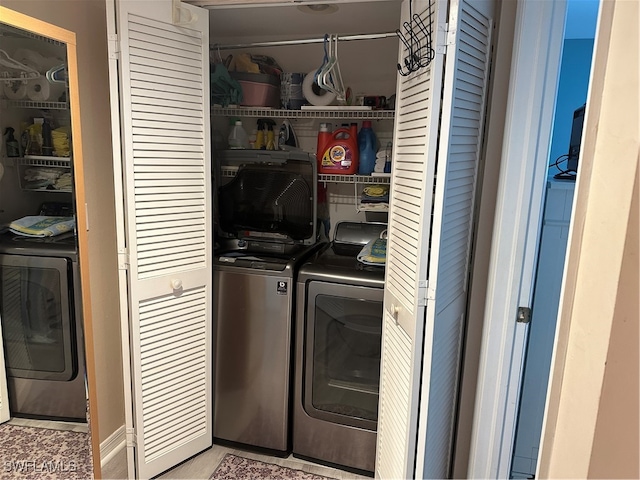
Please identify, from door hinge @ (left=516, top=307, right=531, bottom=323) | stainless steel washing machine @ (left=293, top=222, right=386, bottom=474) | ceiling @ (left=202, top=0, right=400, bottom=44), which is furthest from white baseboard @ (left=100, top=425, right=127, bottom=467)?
ceiling @ (left=202, top=0, right=400, bottom=44)

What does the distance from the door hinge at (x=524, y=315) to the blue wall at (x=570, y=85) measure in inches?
55.8

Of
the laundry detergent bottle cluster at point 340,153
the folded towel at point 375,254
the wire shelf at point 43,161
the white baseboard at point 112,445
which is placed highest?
the laundry detergent bottle cluster at point 340,153

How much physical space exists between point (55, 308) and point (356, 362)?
50.0 inches

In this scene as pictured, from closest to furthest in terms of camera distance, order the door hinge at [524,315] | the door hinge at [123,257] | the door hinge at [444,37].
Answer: the door hinge at [444,37] < the door hinge at [524,315] < the door hinge at [123,257]

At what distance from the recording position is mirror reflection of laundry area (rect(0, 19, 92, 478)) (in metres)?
1.50

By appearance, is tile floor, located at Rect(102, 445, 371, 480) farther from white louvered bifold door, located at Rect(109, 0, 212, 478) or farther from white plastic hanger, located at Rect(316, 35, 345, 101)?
white plastic hanger, located at Rect(316, 35, 345, 101)

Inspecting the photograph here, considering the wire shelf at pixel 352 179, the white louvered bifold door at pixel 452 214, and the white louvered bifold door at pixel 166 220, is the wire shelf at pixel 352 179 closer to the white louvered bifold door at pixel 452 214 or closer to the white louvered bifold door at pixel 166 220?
the white louvered bifold door at pixel 166 220

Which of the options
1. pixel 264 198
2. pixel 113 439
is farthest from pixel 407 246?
pixel 113 439

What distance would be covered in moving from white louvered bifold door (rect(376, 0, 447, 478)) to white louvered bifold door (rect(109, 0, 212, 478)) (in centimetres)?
84

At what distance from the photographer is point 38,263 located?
1.61 meters

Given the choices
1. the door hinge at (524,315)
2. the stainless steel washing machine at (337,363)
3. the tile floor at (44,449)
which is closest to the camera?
the tile floor at (44,449)

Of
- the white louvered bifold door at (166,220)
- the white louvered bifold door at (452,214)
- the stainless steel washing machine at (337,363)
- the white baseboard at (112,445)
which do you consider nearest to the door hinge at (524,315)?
the white louvered bifold door at (452,214)

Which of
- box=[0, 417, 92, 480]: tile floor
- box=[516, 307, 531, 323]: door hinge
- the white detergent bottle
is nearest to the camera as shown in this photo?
box=[0, 417, 92, 480]: tile floor

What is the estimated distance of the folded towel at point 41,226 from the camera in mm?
1540
